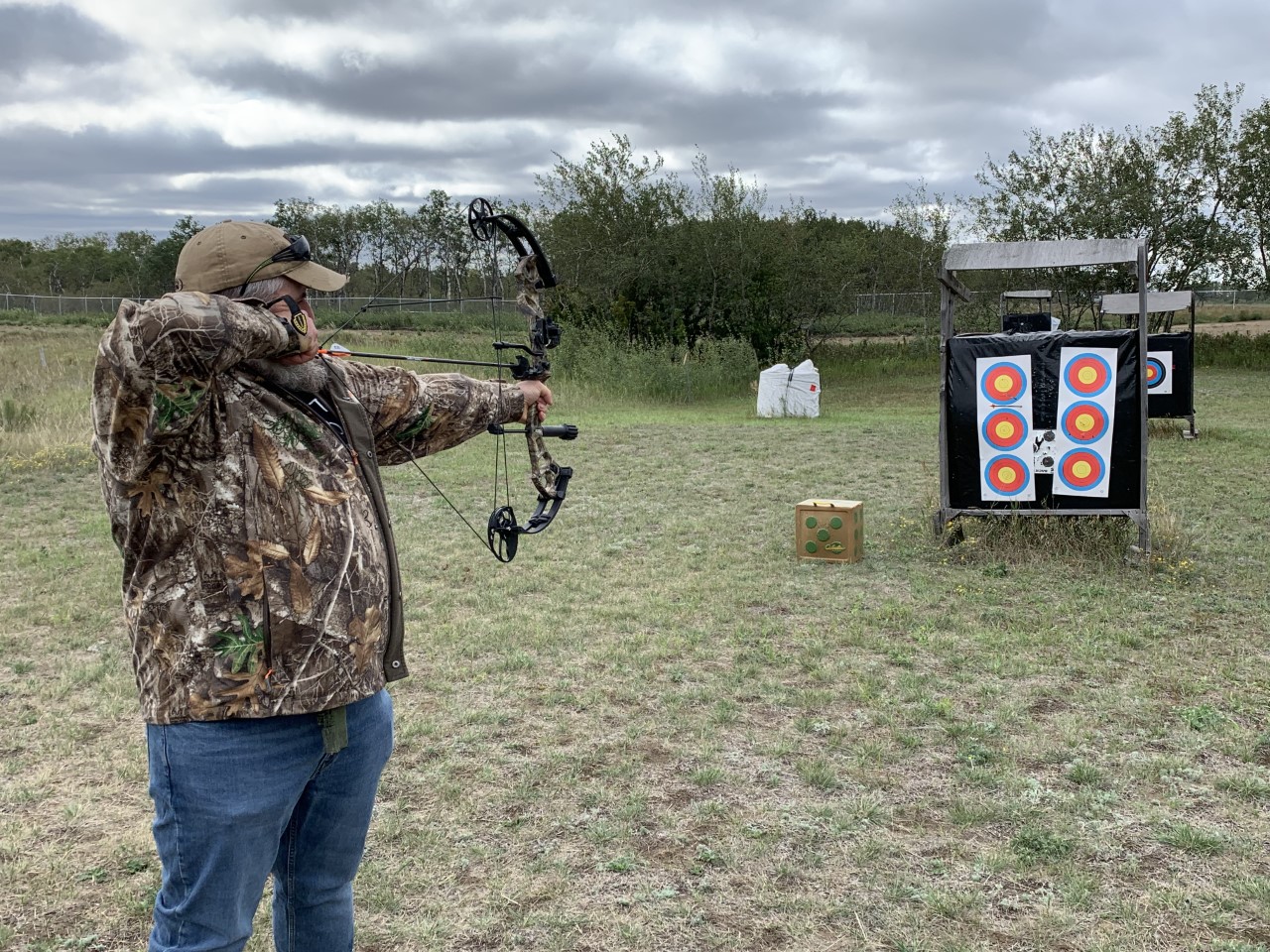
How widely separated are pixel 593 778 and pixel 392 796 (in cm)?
62

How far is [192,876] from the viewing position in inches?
64.8

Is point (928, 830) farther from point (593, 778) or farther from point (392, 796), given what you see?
point (392, 796)

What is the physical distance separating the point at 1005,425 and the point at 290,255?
5.30 metres

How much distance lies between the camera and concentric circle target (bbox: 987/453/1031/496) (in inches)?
246

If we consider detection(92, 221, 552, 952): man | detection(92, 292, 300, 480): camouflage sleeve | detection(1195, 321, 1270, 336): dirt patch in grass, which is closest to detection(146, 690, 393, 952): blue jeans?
detection(92, 221, 552, 952): man

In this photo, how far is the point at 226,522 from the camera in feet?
5.30

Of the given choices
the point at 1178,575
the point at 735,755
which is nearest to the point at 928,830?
the point at 735,755

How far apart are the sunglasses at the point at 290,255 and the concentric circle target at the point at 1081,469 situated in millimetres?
5321

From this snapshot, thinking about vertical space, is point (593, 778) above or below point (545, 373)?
below

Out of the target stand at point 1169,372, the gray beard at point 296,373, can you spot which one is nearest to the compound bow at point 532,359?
the gray beard at point 296,373

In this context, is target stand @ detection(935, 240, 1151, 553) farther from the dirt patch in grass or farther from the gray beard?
the dirt patch in grass

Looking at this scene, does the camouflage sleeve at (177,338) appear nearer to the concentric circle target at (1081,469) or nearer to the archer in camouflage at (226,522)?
the archer in camouflage at (226,522)

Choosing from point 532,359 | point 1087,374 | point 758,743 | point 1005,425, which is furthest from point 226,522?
point 1087,374

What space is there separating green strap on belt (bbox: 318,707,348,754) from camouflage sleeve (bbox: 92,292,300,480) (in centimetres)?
47
